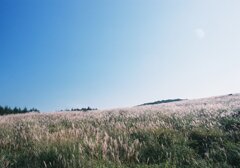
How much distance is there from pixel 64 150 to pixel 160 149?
2251 millimetres

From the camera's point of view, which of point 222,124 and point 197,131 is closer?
point 197,131

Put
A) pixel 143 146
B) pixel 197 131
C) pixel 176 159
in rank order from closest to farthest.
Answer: pixel 176 159
pixel 143 146
pixel 197 131

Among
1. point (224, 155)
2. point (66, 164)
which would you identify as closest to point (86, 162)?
point (66, 164)

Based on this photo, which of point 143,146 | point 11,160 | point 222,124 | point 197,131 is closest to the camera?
point 11,160

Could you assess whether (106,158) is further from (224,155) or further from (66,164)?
(224,155)

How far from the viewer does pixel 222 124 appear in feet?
38.3

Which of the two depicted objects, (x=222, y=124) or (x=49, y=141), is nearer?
(x=49, y=141)

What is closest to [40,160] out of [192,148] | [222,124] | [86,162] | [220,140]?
[86,162]

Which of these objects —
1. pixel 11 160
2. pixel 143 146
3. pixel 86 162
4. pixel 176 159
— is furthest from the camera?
pixel 143 146

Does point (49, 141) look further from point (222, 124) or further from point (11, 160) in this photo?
point (222, 124)

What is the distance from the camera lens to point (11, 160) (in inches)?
322

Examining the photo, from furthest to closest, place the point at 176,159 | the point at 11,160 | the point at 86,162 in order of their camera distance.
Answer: the point at 11,160 → the point at 176,159 → the point at 86,162

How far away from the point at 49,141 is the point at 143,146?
7.72ft

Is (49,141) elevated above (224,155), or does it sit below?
above
